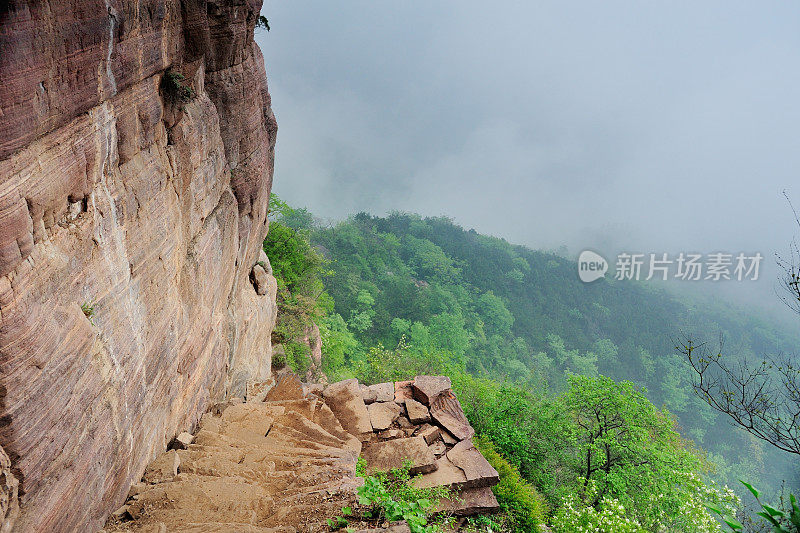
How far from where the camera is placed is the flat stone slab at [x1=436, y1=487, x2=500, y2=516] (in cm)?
1019

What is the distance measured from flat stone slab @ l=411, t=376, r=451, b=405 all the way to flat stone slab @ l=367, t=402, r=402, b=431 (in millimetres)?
905

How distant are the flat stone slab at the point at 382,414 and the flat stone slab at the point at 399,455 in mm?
641

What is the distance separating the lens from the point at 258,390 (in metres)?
13.3

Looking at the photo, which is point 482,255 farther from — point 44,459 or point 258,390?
point 44,459

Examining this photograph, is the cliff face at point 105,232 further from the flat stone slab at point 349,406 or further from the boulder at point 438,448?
the boulder at point 438,448

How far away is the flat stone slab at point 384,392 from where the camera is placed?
13089 millimetres

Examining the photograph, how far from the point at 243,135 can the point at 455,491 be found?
10.0m

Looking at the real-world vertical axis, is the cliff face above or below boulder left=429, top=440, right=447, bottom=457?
above

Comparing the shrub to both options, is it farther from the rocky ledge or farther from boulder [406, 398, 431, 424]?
boulder [406, 398, 431, 424]

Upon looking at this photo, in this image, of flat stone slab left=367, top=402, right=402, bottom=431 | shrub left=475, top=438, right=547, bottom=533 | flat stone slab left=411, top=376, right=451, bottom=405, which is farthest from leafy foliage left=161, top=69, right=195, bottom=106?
shrub left=475, top=438, right=547, bottom=533

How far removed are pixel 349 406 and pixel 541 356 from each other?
53.4 metres

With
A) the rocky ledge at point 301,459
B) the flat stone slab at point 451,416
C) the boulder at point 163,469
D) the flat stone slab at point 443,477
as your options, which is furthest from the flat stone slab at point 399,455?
the boulder at point 163,469

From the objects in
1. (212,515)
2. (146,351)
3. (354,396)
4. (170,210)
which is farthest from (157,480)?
(354,396)

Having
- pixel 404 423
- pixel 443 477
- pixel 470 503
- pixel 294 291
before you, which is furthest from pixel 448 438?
pixel 294 291
